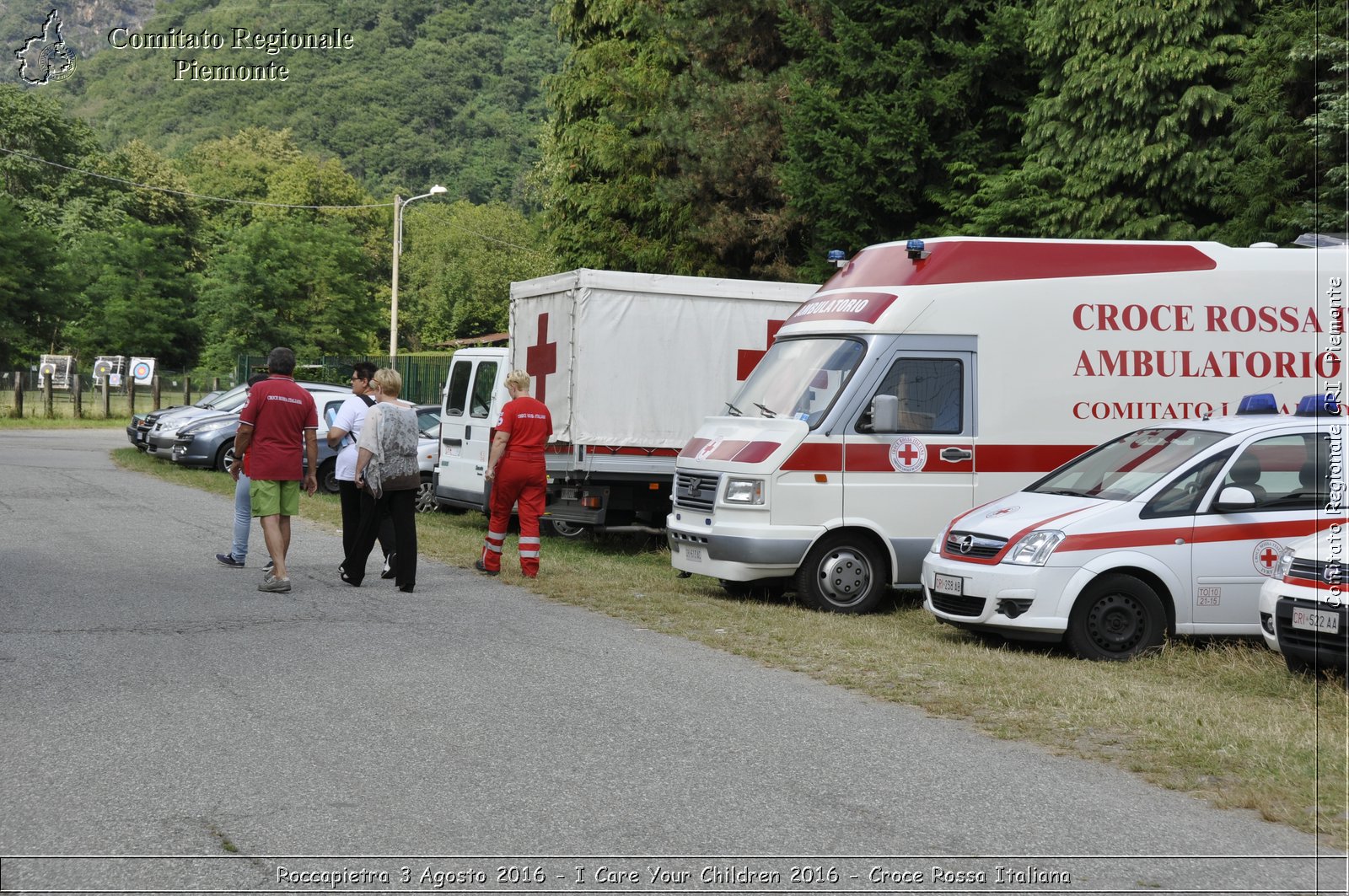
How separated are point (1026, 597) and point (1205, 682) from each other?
134cm

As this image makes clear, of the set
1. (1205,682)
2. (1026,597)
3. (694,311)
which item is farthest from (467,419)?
(1205,682)

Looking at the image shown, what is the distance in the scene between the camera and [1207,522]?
9992 mm

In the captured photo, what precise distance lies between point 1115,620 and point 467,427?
32.6ft

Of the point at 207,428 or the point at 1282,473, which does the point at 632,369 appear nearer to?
the point at 1282,473

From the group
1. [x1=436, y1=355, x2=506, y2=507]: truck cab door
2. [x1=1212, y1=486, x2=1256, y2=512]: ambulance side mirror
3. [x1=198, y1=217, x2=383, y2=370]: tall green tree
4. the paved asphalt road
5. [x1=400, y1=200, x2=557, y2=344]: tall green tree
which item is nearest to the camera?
the paved asphalt road

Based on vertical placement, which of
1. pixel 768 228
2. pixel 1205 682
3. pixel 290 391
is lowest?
pixel 1205 682

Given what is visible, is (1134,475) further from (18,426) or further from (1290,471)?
(18,426)

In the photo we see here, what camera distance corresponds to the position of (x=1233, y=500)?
32.3 feet

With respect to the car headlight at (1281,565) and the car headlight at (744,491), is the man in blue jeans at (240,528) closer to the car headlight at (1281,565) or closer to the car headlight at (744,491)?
the car headlight at (744,491)

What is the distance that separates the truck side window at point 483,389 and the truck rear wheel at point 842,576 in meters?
6.67

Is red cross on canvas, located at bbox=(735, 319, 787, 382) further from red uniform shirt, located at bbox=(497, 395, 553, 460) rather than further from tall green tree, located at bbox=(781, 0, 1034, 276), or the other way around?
tall green tree, located at bbox=(781, 0, 1034, 276)

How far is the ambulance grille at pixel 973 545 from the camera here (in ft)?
33.3

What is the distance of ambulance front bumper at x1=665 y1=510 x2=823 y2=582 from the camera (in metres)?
12.0

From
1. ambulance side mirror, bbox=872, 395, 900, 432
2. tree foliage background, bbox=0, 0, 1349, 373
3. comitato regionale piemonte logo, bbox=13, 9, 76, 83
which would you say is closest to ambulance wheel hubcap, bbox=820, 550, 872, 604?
ambulance side mirror, bbox=872, 395, 900, 432
